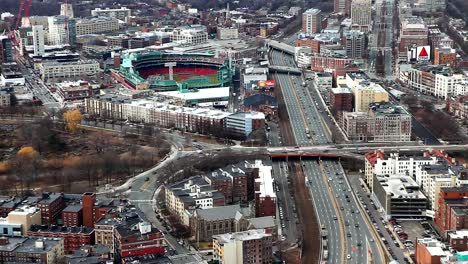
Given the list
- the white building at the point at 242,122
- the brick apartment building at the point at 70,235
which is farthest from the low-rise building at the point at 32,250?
the white building at the point at 242,122

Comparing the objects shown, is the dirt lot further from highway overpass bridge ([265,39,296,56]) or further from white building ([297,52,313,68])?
highway overpass bridge ([265,39,296,56])

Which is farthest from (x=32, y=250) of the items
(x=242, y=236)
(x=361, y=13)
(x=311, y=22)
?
(x=361, y=13)

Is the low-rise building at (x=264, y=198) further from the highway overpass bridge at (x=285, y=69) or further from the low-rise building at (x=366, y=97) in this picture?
the highway overpass bridge at (x=285, y=69)

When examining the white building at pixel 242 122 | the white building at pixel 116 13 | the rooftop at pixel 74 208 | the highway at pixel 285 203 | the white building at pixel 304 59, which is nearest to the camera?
the highway at pixel 285 203

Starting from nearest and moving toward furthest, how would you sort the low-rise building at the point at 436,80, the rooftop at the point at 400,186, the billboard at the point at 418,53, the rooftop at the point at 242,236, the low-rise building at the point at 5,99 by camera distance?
the rooftop at the point at 242,236 < the rooftop at the point at 400,186 < the low-rise building at the point at 5,99 < the low-rise building at the point at 436,80 < the billboard at the point at 418,53

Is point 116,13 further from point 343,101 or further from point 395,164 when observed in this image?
point 395,164

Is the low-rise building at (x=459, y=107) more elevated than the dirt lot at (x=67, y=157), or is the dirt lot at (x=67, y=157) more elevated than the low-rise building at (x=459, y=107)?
the low-rise building at (x=459, y=107)

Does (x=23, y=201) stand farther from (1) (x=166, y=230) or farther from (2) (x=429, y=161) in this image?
(2) (x=429, y=161)

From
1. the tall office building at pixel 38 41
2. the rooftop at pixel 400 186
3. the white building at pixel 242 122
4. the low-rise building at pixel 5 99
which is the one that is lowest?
the rooftop at pixel 400 186
